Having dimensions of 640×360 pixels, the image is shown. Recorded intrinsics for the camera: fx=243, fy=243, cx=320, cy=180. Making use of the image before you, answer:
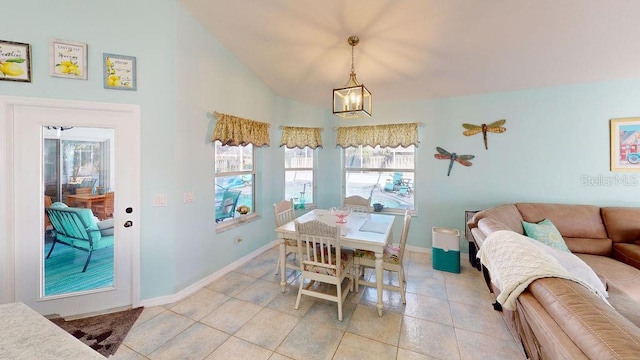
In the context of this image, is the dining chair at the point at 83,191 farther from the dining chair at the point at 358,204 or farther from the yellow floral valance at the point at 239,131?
the dining chair at the point at 358,204

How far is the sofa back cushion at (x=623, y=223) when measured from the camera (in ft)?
9.11

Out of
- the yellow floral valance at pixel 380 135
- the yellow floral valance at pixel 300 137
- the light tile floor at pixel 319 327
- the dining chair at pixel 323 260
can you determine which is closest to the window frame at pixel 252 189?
the yellow floral valance at pixel 300 137

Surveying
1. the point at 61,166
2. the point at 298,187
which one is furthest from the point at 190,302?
the point at 298,187

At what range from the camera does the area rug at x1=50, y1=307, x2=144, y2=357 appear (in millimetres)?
1938

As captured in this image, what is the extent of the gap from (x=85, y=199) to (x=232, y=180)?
158 cm

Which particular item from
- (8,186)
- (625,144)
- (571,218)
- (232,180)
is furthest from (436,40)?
(8,186)

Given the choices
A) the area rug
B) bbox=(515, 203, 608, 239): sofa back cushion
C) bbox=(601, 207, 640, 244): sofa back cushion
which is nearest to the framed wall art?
bbox=(601, 207, 640, 244): sofa back cushion

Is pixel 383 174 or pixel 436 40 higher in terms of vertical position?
pixel 436 40

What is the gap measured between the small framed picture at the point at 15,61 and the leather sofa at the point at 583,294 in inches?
154

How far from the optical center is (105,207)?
2389mm

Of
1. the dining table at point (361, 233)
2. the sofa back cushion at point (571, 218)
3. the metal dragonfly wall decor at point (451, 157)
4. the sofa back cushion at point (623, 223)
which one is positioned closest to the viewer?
the dining table at point (361, 233)

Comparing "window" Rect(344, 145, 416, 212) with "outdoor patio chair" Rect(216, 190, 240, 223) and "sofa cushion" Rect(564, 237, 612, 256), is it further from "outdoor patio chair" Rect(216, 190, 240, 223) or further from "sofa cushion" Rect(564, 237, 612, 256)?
"outdoor patio chair" Rect(216, 190, 240, 223)

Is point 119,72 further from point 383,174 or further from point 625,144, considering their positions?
point 625,144

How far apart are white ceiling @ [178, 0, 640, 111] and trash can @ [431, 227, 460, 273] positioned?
7.04 ft
